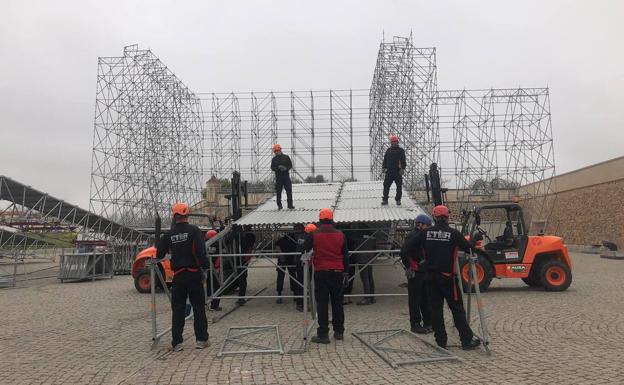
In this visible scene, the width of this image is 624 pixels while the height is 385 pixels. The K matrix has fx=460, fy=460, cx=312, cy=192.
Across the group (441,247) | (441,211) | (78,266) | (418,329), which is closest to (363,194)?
(418,329)

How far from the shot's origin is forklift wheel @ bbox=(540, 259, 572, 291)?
10859mm

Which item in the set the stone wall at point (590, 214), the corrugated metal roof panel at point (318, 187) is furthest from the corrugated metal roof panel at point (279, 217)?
the stone wall at point (590, 214)

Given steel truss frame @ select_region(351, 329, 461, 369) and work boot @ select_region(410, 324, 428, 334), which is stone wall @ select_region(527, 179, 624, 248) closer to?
work boot @ select_region(410, 324, 428, 334)

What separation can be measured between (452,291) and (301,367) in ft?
6.75

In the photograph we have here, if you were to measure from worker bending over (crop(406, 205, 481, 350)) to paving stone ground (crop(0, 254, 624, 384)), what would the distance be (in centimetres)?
25

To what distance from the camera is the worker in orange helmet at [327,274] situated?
622cm

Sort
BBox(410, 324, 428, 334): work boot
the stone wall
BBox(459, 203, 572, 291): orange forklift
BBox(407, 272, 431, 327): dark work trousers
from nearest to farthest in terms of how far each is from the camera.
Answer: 1. BBox(410, 324, 428, 334): work boot
2. BBox(407, 272, 431, 327): dark work trousers
3. BBox(459, 203, 572, 291): orange forklift
4. the stone wall

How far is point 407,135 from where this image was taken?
25234mm

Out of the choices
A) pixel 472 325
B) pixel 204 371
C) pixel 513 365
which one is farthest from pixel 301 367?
pixel 472 325

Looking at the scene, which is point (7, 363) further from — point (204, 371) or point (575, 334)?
point (575, 334)

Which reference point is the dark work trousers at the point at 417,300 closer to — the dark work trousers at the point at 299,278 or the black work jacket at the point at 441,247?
the black work jacket at the point at 441,247

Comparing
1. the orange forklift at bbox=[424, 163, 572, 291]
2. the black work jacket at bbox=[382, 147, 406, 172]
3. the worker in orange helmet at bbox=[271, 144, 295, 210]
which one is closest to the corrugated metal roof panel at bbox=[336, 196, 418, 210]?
the orange forklift at bbox=[424, 163, 572, 291]

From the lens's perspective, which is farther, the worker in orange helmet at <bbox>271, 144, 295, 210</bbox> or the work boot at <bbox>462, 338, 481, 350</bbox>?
the worker in orange helmet at <bbox>271, 144, 295, 210</bbox>

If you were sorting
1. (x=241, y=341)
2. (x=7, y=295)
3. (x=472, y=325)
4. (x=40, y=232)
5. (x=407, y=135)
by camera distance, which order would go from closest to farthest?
(x=241, y=341) → (x=472, y=325) → (x=7, y=295) → (x=40, y=232) → (x=407, y=135)
